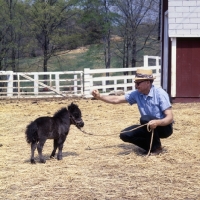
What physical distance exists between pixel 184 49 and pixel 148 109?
8.77 metres

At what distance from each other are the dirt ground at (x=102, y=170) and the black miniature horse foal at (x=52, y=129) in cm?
26

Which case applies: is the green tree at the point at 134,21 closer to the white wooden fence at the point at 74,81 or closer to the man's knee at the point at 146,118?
the white wooden fence at the point at 74,81

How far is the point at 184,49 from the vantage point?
1580 centimetres

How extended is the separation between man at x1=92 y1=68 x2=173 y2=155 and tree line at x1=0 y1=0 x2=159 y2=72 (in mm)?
26992

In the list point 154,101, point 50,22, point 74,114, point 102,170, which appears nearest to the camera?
point 102,170

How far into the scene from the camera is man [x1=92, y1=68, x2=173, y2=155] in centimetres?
717

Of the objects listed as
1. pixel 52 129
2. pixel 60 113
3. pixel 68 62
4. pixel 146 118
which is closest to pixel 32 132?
pixel 52 129

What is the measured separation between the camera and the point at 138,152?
7.75 m

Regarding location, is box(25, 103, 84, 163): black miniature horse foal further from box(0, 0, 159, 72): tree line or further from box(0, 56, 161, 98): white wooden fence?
box(0, 0, 159, 72): tree line

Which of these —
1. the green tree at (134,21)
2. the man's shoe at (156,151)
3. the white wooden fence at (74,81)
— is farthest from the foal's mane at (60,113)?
the green tree at (134,21)

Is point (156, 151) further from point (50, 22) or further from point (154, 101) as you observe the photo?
point (50, 22)

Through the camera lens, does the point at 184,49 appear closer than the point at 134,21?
Yes

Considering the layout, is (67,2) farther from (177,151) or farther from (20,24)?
(177,151)

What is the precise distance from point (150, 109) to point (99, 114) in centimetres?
→ 589
